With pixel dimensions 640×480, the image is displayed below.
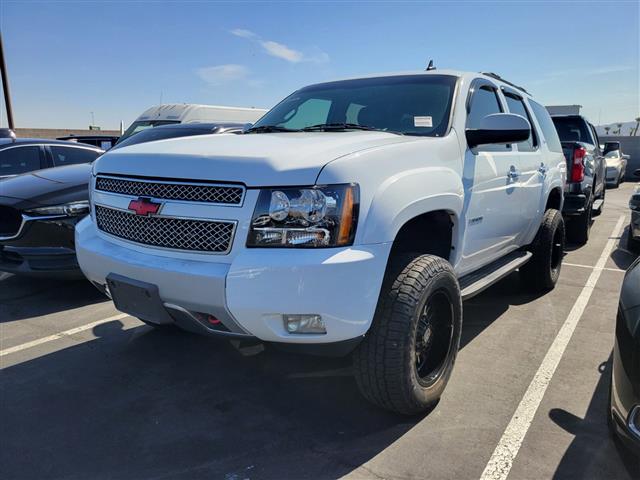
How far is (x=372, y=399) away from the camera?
8.51 feet

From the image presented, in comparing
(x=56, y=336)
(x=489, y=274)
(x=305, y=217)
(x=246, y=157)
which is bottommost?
(x=56, y=336)

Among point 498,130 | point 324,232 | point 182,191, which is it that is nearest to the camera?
point 324,232

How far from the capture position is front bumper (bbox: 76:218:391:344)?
7.00 feet

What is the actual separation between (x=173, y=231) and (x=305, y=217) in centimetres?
71

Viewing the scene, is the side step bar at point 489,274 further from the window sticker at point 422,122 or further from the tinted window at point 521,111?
the window sticker at point 422,122

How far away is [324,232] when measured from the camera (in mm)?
2203

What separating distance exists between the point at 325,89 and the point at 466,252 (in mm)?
1782

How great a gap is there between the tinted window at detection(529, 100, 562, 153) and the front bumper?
360 cm

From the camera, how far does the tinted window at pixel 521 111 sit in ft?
14.2

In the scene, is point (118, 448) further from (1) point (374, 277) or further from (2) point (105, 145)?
(2) point (105, 145)

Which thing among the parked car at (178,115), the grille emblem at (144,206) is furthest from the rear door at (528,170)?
the parked car at (178,115)

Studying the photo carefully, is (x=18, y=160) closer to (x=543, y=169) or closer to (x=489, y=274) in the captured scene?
(x=489, y=274)

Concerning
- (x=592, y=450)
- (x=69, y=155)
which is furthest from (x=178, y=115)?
(x=592, y=450)

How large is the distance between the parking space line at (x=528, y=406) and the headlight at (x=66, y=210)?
403cm
